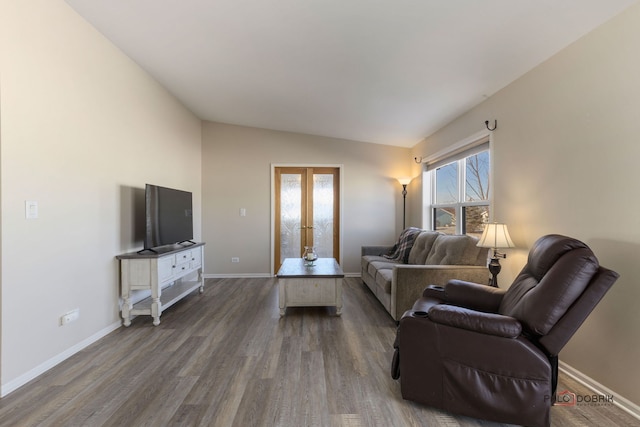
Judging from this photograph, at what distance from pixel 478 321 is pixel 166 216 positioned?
330cm

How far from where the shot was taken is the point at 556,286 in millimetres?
1456

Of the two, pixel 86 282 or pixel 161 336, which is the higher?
pixel 86 282

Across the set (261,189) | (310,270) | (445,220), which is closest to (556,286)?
(310,270)

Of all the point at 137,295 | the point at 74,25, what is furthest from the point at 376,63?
the point at 137,295

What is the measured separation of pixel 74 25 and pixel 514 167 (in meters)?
3.98

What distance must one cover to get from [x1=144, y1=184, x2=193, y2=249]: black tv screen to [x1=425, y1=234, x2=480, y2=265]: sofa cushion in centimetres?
312

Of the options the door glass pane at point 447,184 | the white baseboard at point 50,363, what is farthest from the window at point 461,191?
the white baseboard at point 50,363

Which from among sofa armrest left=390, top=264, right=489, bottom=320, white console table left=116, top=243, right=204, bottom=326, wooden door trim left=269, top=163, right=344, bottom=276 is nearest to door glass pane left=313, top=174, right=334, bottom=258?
wooden door trim left=269, top=163, right=344, bottom=276

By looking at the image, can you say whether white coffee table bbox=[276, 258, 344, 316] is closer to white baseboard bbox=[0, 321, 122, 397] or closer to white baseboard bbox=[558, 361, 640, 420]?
white baseboard bbox=[0, 321, 122, 397]

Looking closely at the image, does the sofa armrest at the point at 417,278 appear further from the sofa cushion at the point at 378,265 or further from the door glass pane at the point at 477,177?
the door glass pane at the point at 477,177

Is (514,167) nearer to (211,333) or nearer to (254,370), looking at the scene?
(254,370)

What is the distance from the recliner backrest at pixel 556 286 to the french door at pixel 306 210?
12.0 ft

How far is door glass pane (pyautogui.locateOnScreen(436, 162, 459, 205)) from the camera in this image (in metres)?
3.95

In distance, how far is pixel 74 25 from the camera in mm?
2322
